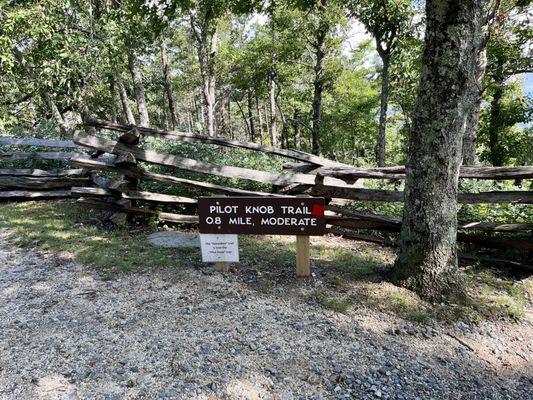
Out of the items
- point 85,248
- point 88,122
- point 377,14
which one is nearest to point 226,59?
point 377,14

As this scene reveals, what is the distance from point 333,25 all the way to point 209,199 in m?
15.2

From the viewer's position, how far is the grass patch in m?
4.74

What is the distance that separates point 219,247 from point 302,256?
1038 millimetres

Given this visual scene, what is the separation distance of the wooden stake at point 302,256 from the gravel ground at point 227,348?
274mm

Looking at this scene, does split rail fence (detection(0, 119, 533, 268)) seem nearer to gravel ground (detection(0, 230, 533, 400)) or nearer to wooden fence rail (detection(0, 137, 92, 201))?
gravel ground (detection(0, 230, 533, 400))

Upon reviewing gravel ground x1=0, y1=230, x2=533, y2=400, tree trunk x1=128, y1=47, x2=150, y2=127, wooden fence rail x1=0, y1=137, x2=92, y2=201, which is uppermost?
tree trunk x1=128, y1=47, x2=150, y2=127

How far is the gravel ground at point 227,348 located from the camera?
8.71ft

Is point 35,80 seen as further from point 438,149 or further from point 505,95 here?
point 505,95

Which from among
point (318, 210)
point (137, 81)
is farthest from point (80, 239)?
point (137, 81)

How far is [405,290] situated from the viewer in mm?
3938

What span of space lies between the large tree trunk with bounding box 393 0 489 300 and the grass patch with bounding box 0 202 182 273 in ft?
9.74

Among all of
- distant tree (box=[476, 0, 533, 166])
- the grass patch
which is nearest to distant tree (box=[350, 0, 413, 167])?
distant tree (box=[476, 0, 533, 166])

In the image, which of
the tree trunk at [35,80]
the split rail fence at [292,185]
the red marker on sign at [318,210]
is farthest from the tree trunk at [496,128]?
the tree trunk at [35,80]

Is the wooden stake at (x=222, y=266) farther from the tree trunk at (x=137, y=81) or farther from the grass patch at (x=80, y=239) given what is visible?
the tree trunk at (x=137, y=81)
